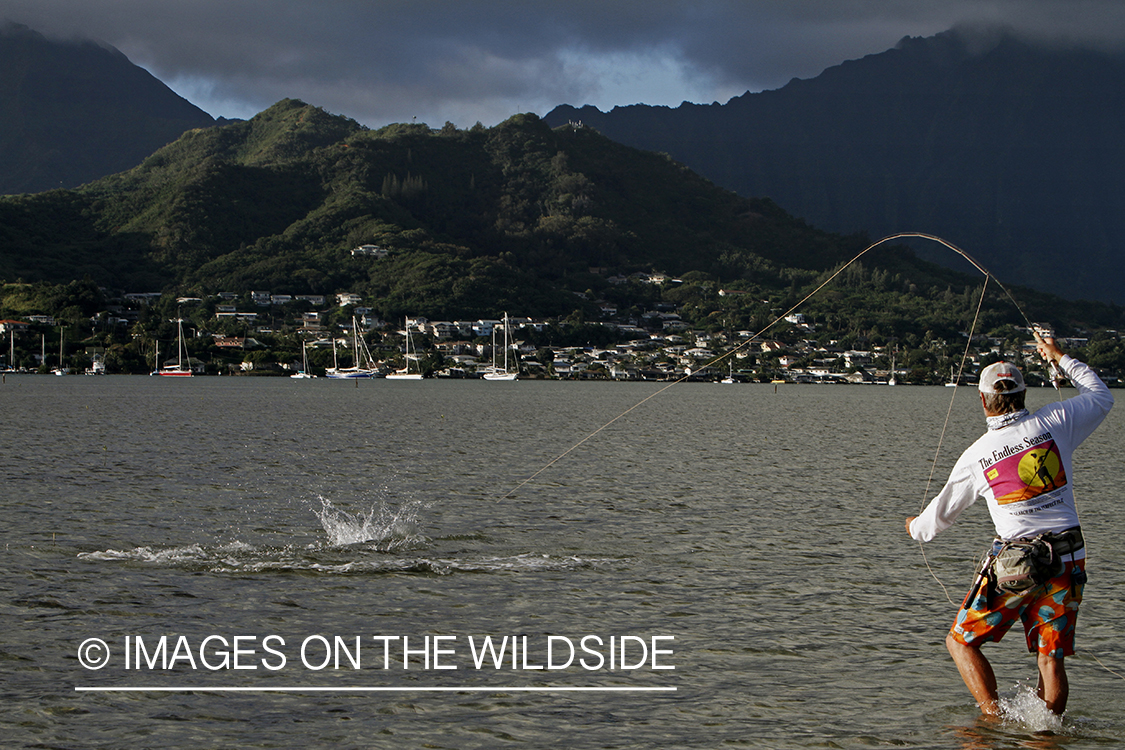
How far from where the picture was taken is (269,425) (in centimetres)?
5112

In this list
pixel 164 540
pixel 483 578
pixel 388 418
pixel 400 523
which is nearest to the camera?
pixel 483 578

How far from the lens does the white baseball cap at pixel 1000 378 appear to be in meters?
7.43

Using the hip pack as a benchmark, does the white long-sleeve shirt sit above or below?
above

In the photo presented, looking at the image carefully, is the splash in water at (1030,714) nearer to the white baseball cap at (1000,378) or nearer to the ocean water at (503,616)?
the ocean water at (503,616)

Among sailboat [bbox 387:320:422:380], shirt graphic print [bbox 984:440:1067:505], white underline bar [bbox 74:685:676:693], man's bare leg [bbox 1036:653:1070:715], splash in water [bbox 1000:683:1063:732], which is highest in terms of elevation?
sailboat [bbox 387:320:422:380]

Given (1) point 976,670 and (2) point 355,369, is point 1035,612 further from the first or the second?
(2) point 355,369

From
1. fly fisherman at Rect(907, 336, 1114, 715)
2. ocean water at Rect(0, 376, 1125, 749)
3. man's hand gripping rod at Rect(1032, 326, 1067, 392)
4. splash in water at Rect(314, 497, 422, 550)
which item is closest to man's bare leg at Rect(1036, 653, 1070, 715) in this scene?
fly fisherman at Rect(907, 336, 1114, 715)

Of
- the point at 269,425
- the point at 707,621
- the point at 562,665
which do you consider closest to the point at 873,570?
the point at 707,621

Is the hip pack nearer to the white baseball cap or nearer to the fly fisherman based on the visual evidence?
the fly fisherman

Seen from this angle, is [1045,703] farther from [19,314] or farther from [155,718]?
[19,314]

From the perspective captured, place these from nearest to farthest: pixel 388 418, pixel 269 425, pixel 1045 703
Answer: pixel 1045 703, pixel 269 425, pixel 388 418

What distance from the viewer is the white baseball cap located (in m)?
7.43

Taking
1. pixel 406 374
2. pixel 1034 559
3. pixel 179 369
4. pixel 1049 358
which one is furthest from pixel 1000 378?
pixel 406 374

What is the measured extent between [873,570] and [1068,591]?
7.94 m
